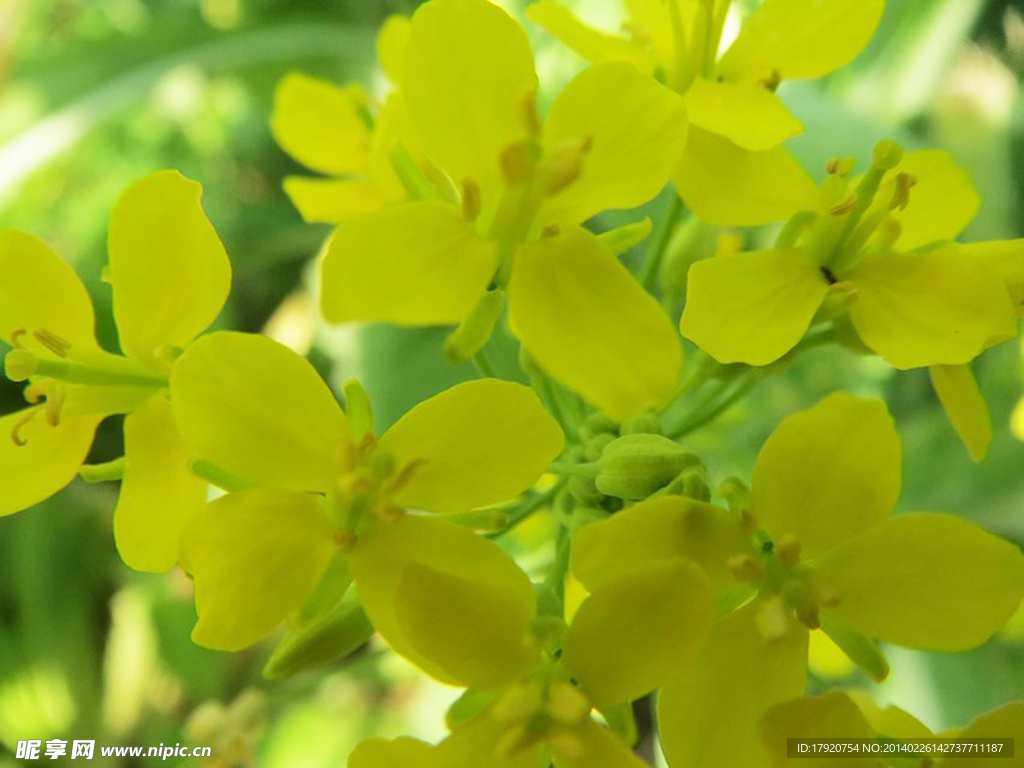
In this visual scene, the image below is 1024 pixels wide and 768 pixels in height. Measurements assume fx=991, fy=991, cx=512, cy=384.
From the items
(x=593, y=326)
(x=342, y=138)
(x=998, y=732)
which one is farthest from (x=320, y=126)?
(x=998, y=732)

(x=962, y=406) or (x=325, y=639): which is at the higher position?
(x=962, y=406)

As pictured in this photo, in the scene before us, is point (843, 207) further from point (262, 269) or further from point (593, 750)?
point (262, 269)

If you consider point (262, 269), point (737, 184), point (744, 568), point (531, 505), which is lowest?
point (262, 269)

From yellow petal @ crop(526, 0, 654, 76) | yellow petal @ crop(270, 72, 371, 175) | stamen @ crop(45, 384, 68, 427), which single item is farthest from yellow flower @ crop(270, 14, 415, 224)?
stamen @ crop(45, 384, 68, 427)

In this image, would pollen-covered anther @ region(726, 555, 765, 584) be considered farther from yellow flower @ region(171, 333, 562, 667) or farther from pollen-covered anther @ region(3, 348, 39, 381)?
pollen-covered anther @ region(3, 348, 39, 381)

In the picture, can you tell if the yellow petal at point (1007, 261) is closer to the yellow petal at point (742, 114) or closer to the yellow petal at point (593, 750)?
the yellow petal at point (742, 114)

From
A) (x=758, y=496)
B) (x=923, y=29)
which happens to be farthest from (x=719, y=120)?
(x=923, y=29)

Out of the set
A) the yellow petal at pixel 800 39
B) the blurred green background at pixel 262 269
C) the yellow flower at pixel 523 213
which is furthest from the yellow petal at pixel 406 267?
the blurred green background at pixel 262 269
